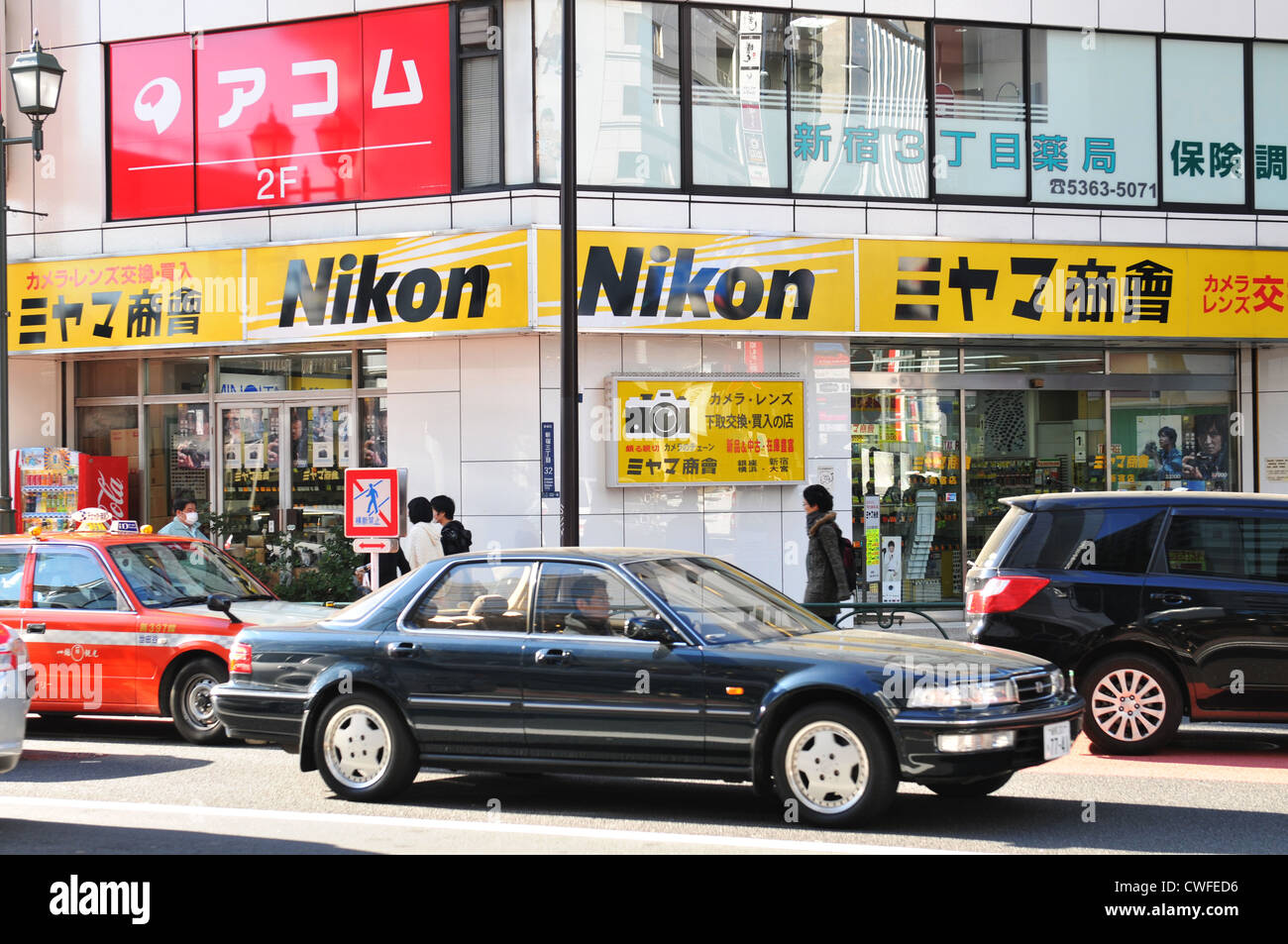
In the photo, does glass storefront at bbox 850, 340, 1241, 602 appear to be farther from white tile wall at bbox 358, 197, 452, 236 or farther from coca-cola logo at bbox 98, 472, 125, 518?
coca-cola logo at bbox 98, 472, 125, 518

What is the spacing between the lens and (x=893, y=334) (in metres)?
16.9

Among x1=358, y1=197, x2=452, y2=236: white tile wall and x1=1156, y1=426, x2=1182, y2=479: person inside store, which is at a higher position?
x1=358, y1=197, x2=452, y2=236: white tile wall

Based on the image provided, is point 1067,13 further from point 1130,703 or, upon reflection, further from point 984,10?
point 1130,703

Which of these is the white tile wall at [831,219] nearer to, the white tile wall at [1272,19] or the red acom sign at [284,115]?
the red acom sign at [284,115]

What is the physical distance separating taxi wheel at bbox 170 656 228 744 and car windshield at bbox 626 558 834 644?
4.35 metres

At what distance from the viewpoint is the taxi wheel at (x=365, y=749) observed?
8.01m

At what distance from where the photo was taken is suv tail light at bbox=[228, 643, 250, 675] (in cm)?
847

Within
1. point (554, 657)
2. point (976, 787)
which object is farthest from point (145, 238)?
point (976, 787)

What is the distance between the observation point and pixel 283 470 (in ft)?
59.5

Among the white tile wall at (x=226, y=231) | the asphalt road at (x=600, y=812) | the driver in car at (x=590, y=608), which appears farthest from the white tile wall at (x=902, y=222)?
the driver in car at (x=590, y=608)

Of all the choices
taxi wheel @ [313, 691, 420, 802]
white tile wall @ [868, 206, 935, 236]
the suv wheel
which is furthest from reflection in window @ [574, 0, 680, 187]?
taxi wheel @ [313, 691, 420, 802]

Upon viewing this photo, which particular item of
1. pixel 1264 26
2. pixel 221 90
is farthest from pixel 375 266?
pixel 1264 26

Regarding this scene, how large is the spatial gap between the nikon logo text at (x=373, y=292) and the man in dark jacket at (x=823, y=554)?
5.36 m
